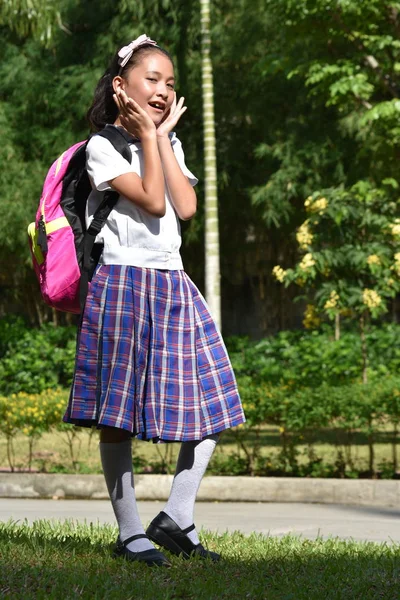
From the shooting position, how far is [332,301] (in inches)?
513

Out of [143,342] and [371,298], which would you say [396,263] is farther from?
[143,342]

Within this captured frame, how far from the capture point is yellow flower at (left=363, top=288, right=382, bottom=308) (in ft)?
42.2

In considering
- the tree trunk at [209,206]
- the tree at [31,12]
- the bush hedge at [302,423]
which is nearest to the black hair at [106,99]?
the bush hedge at [302,423]

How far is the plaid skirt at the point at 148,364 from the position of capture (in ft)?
13.5

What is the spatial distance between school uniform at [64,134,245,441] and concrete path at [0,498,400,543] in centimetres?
268

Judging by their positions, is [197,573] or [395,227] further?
[395,227]

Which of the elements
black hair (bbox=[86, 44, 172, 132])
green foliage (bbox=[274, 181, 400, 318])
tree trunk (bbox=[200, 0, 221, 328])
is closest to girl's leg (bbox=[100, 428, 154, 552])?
black hair (bbox=[86, 44, 172, 132])

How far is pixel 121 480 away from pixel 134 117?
1430 millimetres

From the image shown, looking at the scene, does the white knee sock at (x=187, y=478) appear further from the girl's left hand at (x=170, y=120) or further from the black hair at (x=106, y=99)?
the black hair at (x=106, y=99)

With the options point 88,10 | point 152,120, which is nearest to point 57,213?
point 152,120

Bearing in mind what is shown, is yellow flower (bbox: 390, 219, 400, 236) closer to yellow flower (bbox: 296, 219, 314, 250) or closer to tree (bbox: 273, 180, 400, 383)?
tree (bbox: 273, 180, 400, 383)

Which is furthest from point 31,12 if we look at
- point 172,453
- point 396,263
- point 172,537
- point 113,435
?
point 172,537

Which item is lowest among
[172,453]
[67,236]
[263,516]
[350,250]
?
[263,516]

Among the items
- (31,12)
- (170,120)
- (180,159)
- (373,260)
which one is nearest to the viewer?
(170,120)
